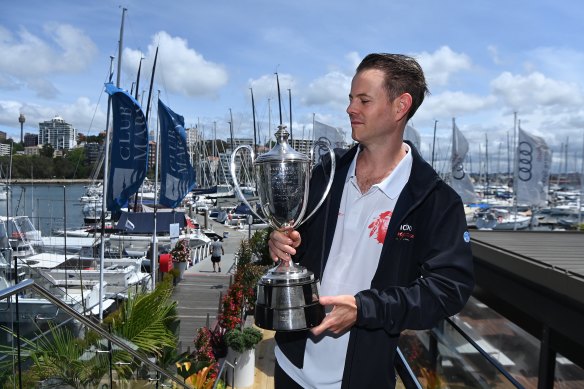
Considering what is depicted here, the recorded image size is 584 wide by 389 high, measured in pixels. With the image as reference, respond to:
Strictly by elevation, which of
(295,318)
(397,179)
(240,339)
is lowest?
(240,339)

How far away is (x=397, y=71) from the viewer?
5.82ft

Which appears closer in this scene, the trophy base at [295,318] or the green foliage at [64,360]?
the trophy base at [295,318]

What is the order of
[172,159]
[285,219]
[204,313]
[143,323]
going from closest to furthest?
1. [285,219]
2. [143,323]
3. [204,313]
4. [172,159]

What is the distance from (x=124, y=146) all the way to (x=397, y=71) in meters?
10.0

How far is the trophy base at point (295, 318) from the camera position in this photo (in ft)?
5.66

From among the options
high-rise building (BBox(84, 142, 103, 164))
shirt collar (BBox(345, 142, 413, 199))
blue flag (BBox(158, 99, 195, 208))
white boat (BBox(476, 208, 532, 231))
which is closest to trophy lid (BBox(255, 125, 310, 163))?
shirt collar (BBox(345, 142, 413, 199))

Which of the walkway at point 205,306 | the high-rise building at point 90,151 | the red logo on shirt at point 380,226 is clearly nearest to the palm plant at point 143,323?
the walkway at point 205,306

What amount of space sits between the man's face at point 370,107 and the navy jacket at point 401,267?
0.61 ft

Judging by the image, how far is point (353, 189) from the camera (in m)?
1.95

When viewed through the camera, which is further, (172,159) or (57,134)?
(57,134)

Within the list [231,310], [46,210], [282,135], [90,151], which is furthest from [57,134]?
[282,135]

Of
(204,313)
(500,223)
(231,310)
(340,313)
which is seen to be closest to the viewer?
(340,313)

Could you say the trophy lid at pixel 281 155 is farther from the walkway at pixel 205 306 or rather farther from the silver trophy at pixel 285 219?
the walkway at pixel 205 306

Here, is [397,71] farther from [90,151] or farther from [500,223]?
[90,151]
